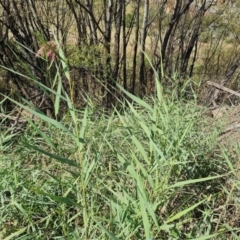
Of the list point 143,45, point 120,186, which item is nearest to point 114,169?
point 120,186

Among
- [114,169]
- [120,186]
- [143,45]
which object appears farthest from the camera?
[143,45]

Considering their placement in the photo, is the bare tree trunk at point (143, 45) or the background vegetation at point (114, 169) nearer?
the background vegetation at point (114, 169)

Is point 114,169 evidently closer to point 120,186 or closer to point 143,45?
point 120,186

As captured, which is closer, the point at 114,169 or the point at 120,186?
the point at 120,186

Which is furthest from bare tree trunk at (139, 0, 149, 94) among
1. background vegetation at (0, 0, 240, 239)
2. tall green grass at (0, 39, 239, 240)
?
tall green grass at (0, 39, 239, 240)

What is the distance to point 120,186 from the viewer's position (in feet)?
4.65

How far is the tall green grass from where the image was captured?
3.83 ft

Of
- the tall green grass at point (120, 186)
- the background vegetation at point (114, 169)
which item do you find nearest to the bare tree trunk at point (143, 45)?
the background vegetation at point (114, 169)

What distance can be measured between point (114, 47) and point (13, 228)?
3434mm

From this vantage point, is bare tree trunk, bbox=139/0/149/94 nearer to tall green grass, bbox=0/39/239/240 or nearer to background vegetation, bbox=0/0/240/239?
background vegetation, bbox=0/0/240/239

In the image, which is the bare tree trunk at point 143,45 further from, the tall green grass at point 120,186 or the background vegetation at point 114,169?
the tall green grass at point 120,186

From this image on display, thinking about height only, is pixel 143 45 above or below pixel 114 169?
below

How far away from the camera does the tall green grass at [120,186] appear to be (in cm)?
117

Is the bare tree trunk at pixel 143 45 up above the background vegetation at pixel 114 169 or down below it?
below
